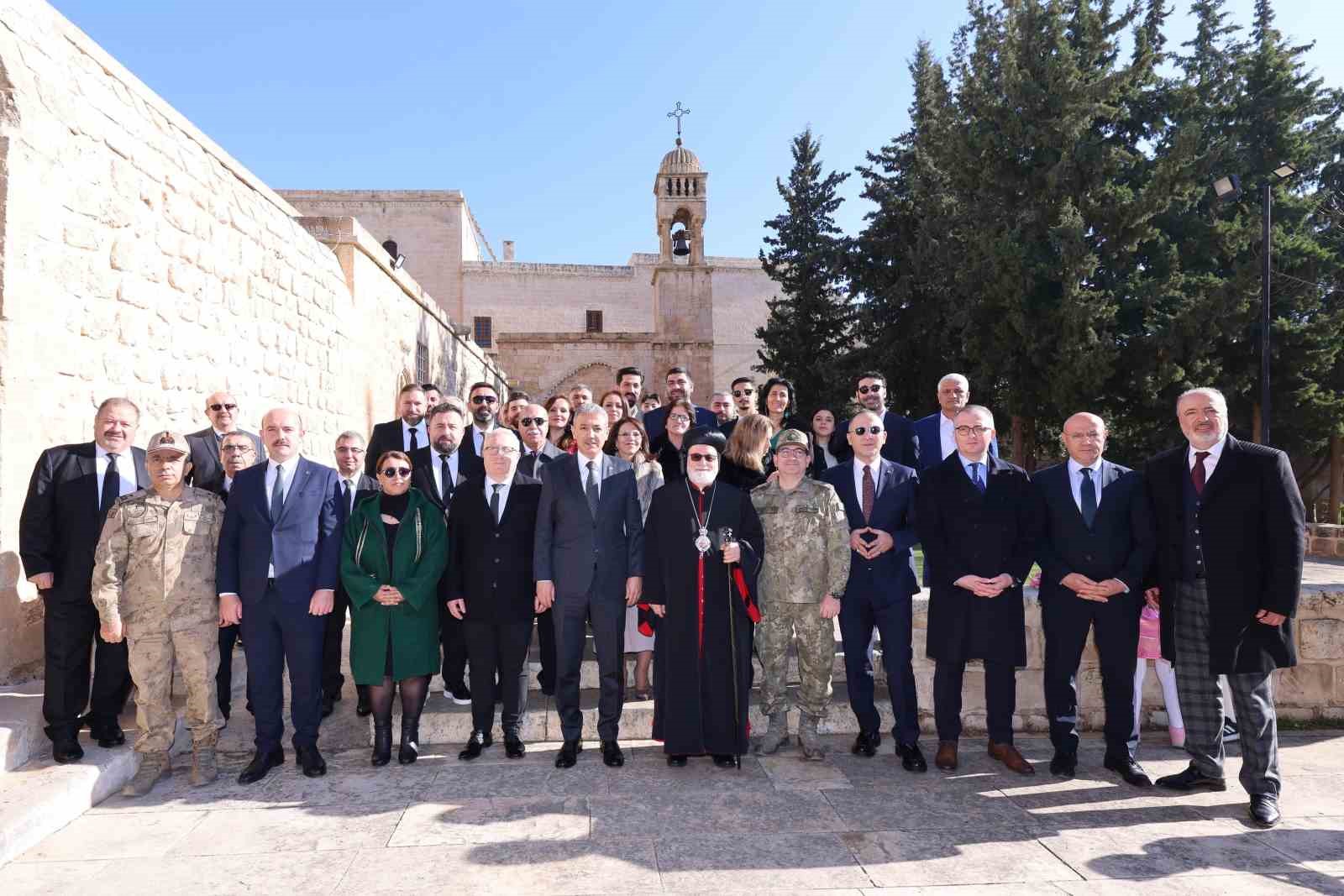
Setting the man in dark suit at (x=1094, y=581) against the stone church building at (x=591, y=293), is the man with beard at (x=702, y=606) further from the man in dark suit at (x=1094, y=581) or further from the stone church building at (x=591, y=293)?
the stone church building at (x=591, y=293)

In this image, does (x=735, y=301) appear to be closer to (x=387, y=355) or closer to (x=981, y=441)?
(x=387, y=355)

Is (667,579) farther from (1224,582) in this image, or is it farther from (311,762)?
(1224,582)

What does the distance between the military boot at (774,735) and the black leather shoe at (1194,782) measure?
72.6 inches

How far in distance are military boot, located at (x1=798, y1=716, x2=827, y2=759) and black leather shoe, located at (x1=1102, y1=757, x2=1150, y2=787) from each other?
146 centimetres

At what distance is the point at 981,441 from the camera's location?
168 inches

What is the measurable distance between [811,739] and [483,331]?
31950mm

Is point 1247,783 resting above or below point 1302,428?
below

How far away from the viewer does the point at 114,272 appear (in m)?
4.86

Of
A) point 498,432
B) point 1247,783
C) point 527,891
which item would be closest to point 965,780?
point 1247,783

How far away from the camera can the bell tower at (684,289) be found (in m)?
26.2

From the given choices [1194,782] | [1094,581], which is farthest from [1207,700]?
[1094,581]

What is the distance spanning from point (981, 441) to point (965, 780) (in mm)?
1734

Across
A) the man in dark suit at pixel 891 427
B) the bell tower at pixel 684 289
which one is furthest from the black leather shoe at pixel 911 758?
the bell tower at pixel 684 289

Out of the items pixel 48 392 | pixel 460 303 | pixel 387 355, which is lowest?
pixel 48 392
